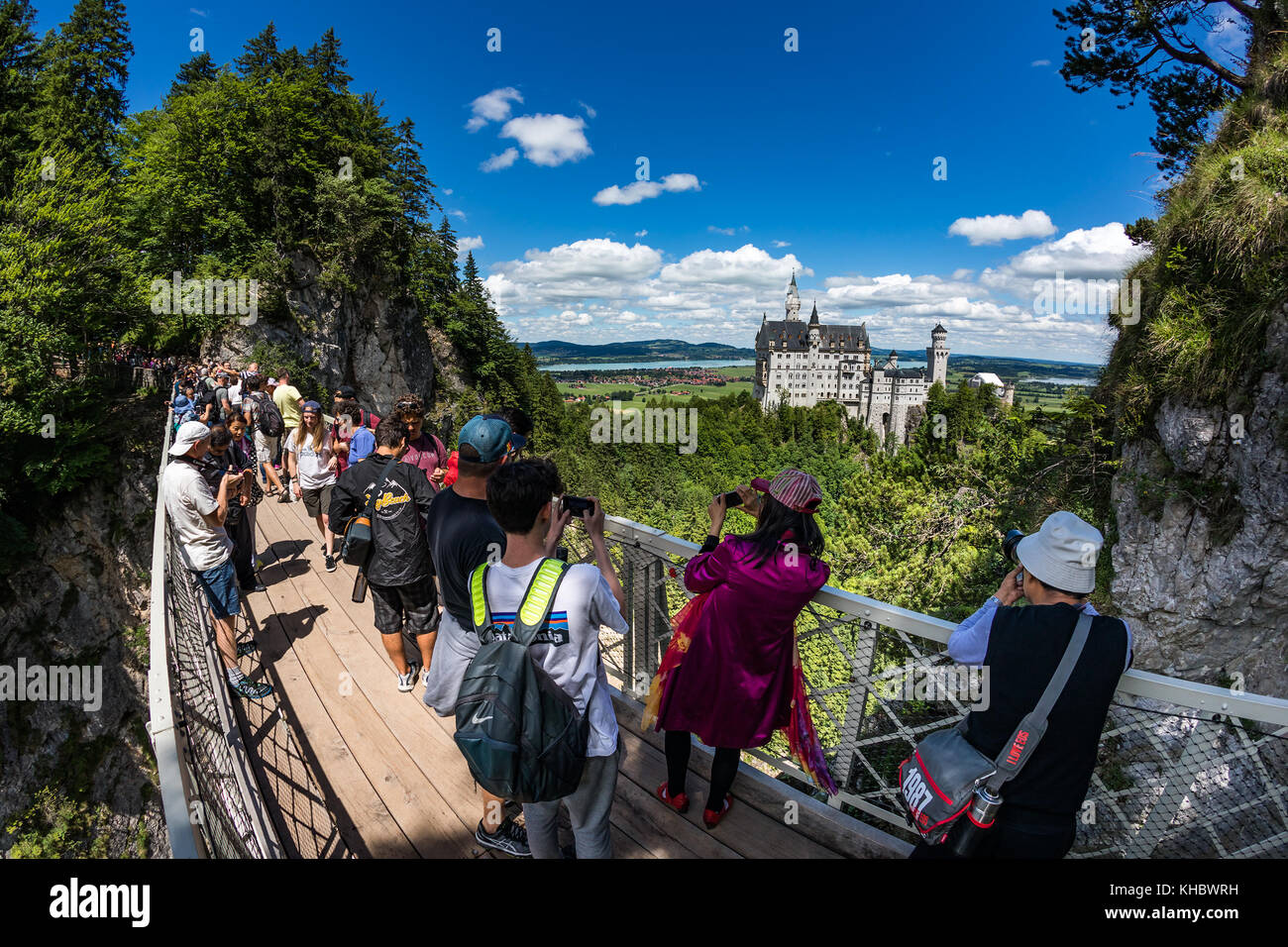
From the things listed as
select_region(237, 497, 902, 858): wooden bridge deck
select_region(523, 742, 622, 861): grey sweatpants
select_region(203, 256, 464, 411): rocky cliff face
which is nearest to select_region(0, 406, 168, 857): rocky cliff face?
select_region(203, 256, 464, 411): rocky cliff face

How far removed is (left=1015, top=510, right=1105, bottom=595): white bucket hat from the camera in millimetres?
1944

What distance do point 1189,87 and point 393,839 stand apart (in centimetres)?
1816

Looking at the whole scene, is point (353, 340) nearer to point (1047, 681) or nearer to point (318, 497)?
point (318, 497)

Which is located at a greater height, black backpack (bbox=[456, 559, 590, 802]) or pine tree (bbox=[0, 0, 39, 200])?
pine tree (bbox=[0, 0, 39, 200])

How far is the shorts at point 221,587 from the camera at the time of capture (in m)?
4.53

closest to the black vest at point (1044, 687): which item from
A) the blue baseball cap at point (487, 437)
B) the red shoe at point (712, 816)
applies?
the red shoe at point (712, 816)

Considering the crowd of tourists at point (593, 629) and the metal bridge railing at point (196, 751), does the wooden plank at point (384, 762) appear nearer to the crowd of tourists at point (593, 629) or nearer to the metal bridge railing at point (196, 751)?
the crowd of tourists at point (593, 629)

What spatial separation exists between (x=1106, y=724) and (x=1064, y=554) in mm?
1379

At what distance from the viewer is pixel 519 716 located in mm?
1979

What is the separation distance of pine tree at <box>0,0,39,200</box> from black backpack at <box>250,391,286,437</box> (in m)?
25.2

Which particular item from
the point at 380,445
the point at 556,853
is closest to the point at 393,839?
the point at 556,853

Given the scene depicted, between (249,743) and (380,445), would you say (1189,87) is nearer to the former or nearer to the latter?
(380,445)

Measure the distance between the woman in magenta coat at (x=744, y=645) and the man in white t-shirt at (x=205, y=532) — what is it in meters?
3.54

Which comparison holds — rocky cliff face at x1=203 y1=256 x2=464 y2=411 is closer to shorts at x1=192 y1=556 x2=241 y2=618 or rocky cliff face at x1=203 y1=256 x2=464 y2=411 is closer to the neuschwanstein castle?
shorts at x1=192 y1=556 x2=241 y2=618
